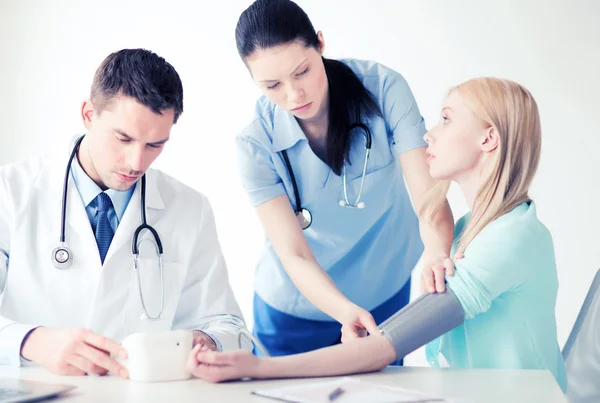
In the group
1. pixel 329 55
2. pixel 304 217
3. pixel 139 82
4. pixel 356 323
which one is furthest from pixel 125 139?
pixel 329 55

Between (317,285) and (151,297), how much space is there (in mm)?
378

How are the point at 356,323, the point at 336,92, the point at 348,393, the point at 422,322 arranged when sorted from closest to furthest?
the point at 348,393, the point at 422,322, the point at 356,323, the point at 336,92

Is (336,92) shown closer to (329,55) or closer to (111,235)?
(111,235)

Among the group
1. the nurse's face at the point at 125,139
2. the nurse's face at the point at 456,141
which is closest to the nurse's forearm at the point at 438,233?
the nurse's face at the point at 456,141

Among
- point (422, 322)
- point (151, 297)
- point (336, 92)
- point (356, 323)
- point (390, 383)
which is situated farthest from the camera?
point (336, 92)

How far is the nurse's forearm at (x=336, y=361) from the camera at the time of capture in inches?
47.3

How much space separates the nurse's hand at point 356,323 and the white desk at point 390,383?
0.14 meters

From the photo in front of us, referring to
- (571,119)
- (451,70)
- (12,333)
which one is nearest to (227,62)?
(451,70)

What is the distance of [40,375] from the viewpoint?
128cm

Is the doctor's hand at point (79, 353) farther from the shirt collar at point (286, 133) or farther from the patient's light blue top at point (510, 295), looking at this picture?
the shirt collar at point (286, 133)

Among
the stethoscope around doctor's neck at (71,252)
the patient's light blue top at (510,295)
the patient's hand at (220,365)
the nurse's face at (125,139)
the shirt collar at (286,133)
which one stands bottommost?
the patient's light blue top at (510,295)

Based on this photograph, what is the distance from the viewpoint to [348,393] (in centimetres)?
107

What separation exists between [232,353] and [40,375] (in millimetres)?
354

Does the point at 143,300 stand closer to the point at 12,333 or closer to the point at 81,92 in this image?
the point at 12,333
